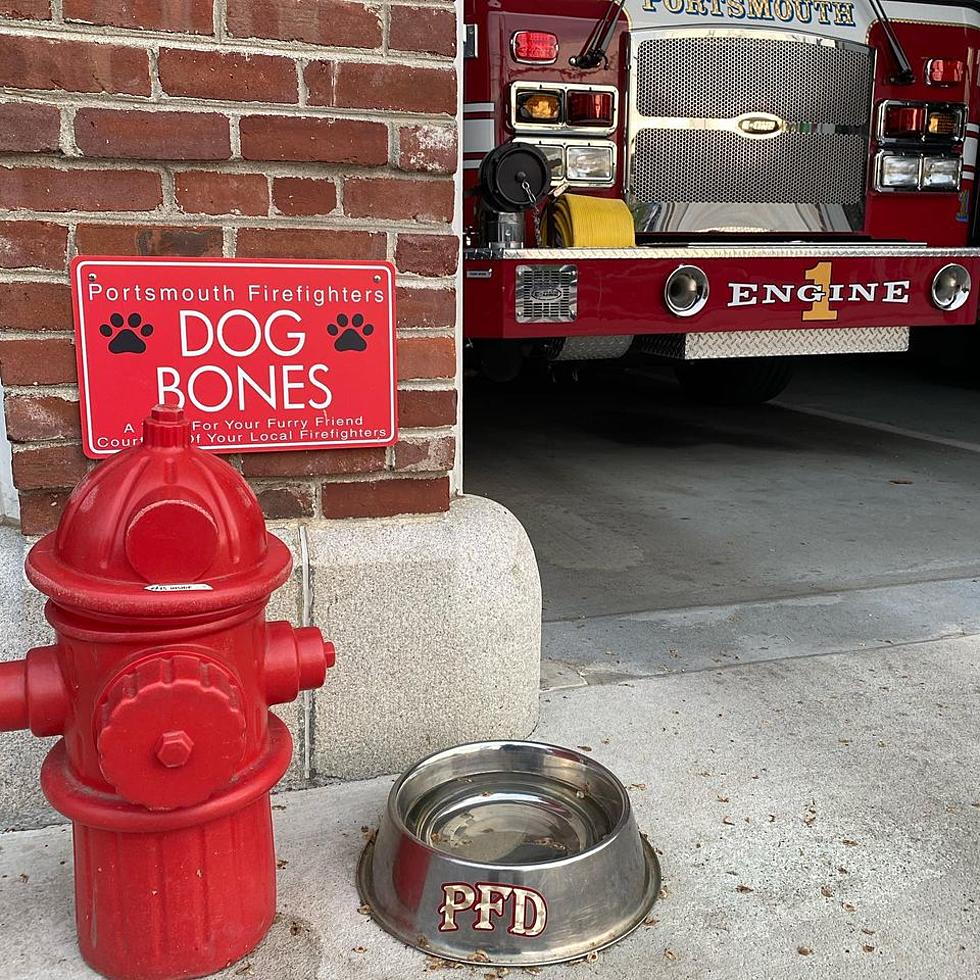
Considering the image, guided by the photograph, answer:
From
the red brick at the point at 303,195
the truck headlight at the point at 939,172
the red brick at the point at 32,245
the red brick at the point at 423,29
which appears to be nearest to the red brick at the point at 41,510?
the red brick at the point at 32,245

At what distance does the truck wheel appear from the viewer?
→ 6.39 m

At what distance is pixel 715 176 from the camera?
15.1ft

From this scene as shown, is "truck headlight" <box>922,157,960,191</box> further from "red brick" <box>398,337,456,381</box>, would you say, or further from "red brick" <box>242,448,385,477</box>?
"red brick" <box>242,448,385,477</box>

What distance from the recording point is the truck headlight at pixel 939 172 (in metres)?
4.89

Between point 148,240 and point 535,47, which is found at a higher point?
point 535,47

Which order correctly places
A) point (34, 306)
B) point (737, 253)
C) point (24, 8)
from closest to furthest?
point (24, 8) → point (34, 306) → point (737, 253)

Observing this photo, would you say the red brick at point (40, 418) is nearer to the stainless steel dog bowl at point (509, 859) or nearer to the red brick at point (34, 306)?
the red brick at point (34, 306)

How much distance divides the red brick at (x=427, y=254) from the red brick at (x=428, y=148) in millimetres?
123

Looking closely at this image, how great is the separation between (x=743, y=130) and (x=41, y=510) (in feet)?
11.8

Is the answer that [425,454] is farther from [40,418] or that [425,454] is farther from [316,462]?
[40,418]

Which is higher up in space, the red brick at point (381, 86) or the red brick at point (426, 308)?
the red brick at point (381, 86)

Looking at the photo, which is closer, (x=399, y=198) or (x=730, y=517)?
(x=399, y=198)

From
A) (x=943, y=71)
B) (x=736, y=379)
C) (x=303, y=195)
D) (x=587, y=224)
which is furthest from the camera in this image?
(x=736, y=379)

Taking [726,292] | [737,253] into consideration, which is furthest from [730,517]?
[737,253]
